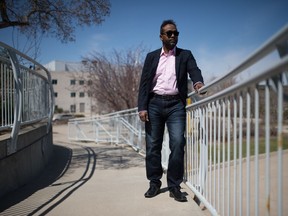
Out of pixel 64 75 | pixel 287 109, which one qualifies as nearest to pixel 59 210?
pixel 287 109

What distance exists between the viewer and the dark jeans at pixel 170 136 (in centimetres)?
297

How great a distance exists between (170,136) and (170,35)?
3.55 ft

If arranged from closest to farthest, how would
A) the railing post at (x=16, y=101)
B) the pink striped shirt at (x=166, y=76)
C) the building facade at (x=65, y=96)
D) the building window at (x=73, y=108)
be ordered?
the pink striped shirt at (x=166, y=76) → the railing post at (x=16, y=101) → the building facade at (x=65, y=96) → the building window at (x=73, y=108)

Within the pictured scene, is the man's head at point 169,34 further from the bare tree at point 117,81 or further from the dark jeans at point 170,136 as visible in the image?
the bare tree at point 117,81

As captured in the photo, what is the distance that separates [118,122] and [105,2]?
13.3 ft

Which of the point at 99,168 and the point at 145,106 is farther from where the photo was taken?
the point at 99,168

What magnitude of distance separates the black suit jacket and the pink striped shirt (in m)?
0.05

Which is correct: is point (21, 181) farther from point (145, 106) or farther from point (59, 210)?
point (145, 106)

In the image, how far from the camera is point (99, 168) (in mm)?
4977

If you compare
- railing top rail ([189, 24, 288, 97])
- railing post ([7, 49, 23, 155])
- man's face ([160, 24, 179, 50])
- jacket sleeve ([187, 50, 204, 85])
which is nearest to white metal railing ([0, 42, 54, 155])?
railing post ([7, 49, 23, 155])

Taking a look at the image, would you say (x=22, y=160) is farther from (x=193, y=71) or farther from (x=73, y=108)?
(x=73, y=108)

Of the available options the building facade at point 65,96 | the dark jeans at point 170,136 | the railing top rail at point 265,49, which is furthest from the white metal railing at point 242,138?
the building facade at point 65,96

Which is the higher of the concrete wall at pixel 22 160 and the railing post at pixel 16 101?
the railing post at pixel 16 101

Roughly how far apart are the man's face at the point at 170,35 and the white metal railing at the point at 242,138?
0.60m
